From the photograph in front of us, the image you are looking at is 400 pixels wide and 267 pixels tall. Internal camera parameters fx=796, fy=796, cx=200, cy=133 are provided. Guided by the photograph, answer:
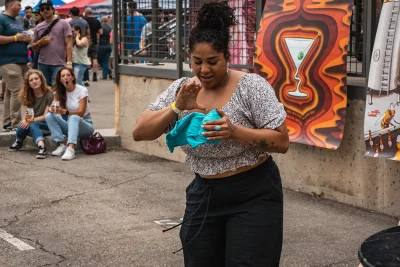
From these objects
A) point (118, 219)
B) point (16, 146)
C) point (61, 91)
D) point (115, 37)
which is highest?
point (115, 37)

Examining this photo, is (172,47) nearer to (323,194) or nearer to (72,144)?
(72,144)

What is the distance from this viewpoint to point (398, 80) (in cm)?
659

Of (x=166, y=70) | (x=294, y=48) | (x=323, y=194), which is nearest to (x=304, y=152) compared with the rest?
(x=323, y=194)

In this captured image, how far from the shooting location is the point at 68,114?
10164mm

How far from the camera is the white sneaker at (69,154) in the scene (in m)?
9.85

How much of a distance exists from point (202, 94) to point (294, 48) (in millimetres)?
3805

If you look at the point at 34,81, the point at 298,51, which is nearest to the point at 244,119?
the point at 298,51

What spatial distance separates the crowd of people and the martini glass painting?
139 inches

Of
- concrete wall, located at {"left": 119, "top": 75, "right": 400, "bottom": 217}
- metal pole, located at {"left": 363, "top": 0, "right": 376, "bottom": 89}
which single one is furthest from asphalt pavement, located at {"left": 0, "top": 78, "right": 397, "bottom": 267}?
metal pole, located at {"left": 363, "top": 0, "right": 376, "bottom": 89}

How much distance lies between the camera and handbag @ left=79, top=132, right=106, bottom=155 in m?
10.3

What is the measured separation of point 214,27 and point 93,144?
21.9 feet

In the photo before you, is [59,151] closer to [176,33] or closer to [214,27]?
[176,33]

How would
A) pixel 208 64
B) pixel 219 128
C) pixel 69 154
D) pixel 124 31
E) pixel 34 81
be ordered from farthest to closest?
pixel 124 31
pixel 34 81
pixel 69 154
pixel 208 64
pixel 219 128

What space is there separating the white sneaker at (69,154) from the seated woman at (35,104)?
0.37 metres
